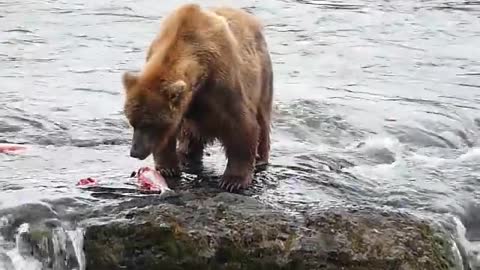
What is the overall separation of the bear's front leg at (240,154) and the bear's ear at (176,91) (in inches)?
28.4

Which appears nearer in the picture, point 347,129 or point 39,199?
point 39,199

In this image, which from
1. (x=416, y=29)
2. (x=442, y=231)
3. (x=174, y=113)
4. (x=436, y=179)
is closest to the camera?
(x=174, y=113)

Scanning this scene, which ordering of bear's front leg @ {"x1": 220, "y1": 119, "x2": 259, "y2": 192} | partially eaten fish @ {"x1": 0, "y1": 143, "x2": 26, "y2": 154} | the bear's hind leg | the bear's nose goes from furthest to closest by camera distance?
partially eaten fish @ {"x1": 0, "y1": 143, "x2": 26, "y2": 154} → the bear's hind leg → bear's front leg @ {"x1": 220, "y1": 119, "x2": 259, "y2": 192} → the bear's nose

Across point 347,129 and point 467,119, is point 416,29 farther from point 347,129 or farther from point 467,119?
point 347,129

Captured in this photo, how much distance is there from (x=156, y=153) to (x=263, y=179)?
38.0 inches

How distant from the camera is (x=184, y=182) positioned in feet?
26.1

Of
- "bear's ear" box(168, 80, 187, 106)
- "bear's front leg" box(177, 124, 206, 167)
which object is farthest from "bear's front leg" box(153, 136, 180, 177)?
"bear's ear" box(168, 80, 187, 106)

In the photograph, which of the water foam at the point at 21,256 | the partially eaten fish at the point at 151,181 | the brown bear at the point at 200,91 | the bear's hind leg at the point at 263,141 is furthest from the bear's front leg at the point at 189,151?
the water foam at the point at 21,256

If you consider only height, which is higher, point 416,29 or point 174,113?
point 174,113

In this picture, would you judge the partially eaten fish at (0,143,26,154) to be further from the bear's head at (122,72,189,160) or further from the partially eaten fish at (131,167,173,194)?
the bear's head at (122,72,189,160)

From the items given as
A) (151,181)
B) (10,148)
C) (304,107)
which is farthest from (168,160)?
(304,107)

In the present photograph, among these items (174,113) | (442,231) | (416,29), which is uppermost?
(174,113)

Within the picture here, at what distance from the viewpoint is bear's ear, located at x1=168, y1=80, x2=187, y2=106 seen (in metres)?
6.88

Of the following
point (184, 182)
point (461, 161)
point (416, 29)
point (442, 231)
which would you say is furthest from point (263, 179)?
point (416, 29)
